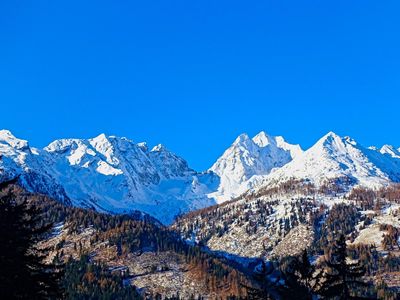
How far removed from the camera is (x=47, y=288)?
35500mm

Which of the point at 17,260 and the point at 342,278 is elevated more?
the point at 342,278

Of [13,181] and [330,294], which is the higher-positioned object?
[13,181]

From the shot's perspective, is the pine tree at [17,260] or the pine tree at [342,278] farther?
the pine tree at [342,278]

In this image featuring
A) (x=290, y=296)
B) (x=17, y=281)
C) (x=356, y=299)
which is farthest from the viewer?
(x=290, y=296)

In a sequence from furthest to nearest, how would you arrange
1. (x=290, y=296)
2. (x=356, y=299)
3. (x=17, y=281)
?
(x=290, y=296)
(x=356, y=299)
(x=17, y=281)

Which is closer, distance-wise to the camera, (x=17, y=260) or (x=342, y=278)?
(x=17, y=260)

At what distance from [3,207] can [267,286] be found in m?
28.3

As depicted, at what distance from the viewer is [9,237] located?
3478 cm

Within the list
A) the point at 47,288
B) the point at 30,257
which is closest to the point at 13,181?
the point at 30,257

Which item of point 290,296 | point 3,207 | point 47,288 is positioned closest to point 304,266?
point 290,296

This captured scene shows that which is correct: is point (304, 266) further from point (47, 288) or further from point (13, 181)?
point (13, 181)

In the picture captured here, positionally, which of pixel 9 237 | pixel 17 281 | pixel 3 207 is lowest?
pixel 17 281

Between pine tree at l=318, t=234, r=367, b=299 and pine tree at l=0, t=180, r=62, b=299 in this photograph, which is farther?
pine tree at l=318, t=234, r=367, b=299

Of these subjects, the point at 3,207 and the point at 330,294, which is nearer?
the point at 3,207
